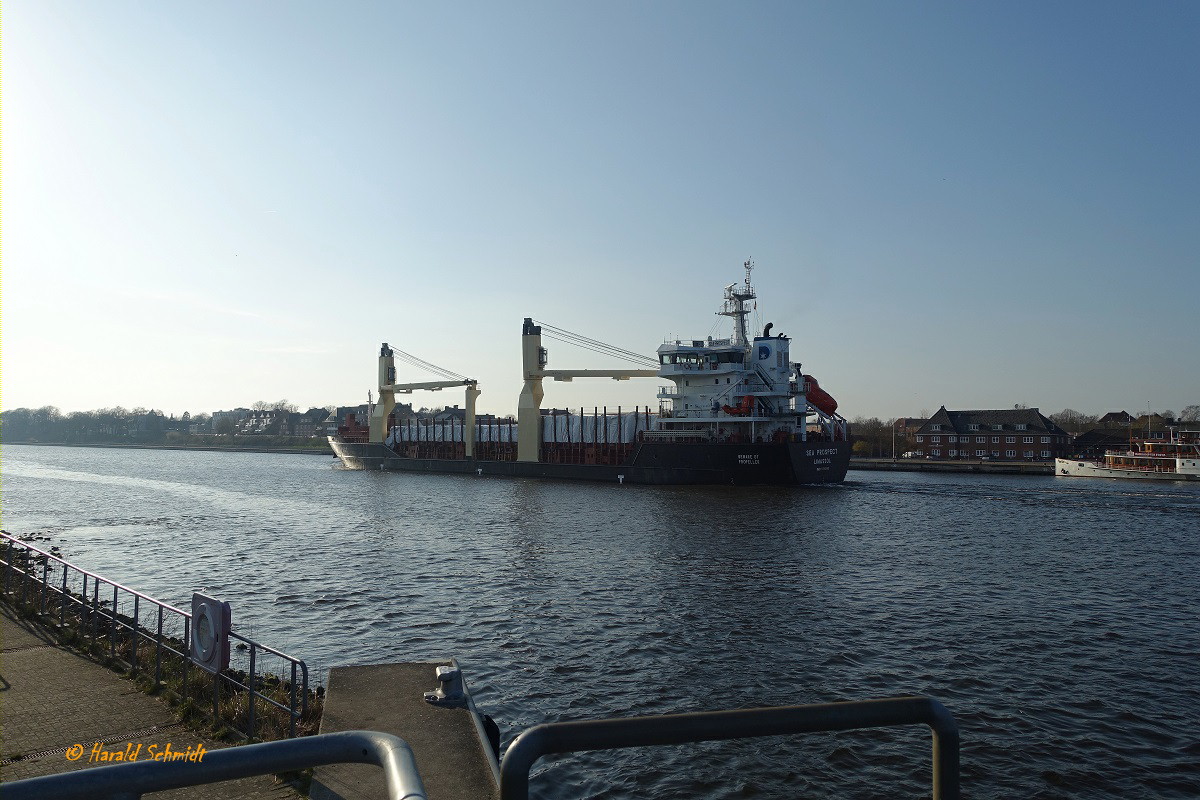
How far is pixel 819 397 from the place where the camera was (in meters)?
48.2

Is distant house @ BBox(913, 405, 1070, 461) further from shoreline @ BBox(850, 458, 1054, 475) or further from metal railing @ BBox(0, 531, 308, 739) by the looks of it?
metal railing @ BBox(0, 531, 308, 739)

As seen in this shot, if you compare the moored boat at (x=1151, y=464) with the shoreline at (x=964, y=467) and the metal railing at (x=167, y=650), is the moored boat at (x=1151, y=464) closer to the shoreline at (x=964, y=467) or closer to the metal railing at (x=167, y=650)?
the shoreline at (x=964, y=467)

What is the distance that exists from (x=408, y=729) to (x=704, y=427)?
42.2 meters

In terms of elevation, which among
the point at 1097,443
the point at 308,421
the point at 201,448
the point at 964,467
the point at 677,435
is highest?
the point at 308,421

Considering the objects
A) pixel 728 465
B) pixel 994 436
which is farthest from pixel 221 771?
pixel 994 436

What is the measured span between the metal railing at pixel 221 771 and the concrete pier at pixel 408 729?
3.37 meters

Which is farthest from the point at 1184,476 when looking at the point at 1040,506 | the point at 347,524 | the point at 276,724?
the point at 276,724

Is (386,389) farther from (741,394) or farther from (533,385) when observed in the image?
(741,394)

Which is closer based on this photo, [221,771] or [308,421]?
[221,771]

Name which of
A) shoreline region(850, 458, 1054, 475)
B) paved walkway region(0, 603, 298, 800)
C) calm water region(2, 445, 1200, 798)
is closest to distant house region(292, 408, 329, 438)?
shoreline region(850, 458, 1054, 475)

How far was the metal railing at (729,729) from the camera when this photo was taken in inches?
88.0

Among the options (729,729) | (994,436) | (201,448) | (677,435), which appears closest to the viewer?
(729,729)

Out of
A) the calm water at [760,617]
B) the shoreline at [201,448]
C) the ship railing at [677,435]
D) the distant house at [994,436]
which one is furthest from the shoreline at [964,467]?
the shoreline at [201,448]

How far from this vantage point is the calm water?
9.27m
